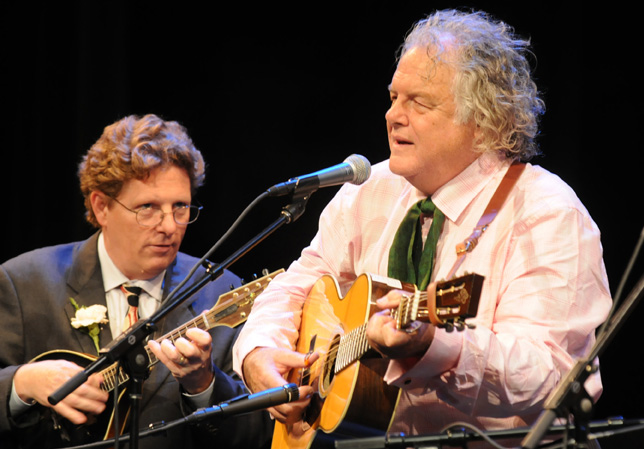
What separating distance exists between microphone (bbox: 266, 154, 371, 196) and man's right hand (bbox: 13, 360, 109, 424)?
1572 mm

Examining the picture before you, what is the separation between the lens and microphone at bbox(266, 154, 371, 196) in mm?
2520

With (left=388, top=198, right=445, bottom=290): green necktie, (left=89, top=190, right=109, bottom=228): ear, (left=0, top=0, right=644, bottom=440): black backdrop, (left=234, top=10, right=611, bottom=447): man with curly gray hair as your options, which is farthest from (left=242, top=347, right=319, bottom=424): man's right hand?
(left=0, top=0, right=644, bottom=440): black backdrop

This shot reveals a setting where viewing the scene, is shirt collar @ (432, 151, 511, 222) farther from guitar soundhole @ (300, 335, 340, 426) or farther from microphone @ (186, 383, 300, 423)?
microphone @ (186, 383, 300, 423)

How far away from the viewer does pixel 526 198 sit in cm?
258

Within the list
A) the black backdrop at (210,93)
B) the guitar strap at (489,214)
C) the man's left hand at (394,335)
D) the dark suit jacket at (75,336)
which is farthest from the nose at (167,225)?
the man's left hand at (394,335)

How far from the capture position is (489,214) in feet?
8.61

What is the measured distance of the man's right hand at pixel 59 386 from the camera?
347 centimetres

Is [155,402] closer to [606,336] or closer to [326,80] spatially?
[326,80]

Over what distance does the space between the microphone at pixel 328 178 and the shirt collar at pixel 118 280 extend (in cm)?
164

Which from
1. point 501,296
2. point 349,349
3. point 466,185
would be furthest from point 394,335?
point 466,185

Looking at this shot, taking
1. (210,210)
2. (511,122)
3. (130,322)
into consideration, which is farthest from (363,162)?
(210,210)

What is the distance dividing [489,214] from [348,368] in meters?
0.72

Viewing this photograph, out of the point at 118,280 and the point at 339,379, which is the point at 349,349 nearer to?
the point at 339,379

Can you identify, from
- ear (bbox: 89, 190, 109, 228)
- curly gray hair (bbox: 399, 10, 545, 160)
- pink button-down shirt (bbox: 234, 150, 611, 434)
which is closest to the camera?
pink button-down shirt (bbox: 234, 150, 611, 434)
